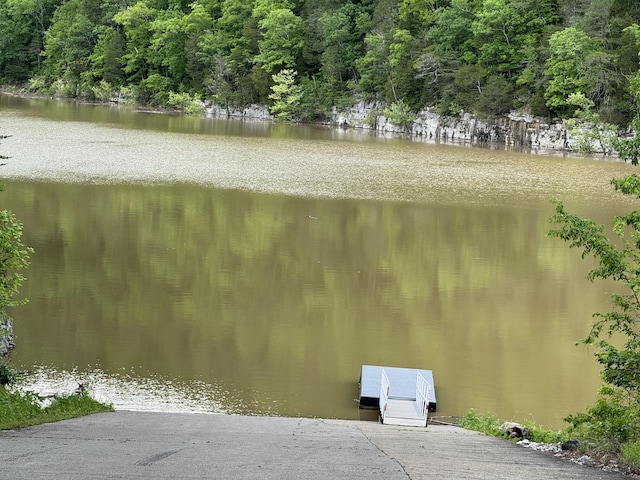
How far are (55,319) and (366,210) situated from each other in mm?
13962

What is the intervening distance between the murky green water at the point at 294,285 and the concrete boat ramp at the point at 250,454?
11.9 feet

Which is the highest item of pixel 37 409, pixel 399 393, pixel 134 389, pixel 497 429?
pixel 37 409

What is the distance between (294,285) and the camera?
59.9 feet

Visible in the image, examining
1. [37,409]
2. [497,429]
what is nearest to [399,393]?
[497,429]

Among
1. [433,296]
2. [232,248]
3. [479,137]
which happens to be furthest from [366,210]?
[479,137]

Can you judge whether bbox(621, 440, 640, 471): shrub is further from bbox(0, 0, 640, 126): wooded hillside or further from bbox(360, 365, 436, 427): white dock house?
bbox(0, 0, 640, 126): wooded hillside

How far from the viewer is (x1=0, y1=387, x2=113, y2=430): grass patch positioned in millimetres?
7916

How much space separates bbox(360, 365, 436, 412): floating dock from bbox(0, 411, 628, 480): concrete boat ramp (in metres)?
3.28

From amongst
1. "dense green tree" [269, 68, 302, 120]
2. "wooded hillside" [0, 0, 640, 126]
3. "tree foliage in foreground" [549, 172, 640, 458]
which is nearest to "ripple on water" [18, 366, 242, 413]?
"tree foliage in foreground" [549, 172, 640, 458]

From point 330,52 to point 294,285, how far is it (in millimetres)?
53863

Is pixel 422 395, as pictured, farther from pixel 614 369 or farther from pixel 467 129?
pixel 467 129

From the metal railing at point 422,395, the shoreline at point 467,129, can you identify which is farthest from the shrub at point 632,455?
the shoreline at point 467,129

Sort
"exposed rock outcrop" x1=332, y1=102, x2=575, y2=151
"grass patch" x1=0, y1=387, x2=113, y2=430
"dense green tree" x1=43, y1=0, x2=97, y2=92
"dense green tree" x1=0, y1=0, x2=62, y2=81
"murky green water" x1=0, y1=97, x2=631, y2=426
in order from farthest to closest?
"dense green tree" x1=0, y1=0, x2=62, y2=81
"dense green tree" x1=43, y1=0, x2=97, y2=92
"exposed rock outcrop" x1=332, y1=102, x2=575, y2=151
"murky green water" x1=0, y1=97, x2=631, y2=426
"grass patch" x1=0, y1=387, x2=113, y2=430

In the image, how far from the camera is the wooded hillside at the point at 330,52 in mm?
53969
